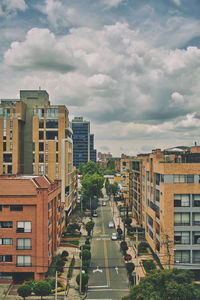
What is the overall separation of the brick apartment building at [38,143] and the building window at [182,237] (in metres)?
38.8

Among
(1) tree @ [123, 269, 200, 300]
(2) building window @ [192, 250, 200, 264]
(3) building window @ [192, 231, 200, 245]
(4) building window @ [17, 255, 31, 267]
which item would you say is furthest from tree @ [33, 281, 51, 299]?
(3) building window @ [192, 231, 200, 245]

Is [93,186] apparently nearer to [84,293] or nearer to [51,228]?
[51,228]

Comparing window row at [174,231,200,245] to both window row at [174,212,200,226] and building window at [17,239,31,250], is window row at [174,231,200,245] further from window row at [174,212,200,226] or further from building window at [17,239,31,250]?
building window at [17,239,31,250]

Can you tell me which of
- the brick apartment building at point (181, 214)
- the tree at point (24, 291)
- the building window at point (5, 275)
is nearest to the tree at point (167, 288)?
the brick apartment building at point (181, 214)

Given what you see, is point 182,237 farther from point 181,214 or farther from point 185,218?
point 181,214

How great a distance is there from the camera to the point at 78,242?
65688 mm

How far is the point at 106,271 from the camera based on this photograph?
49312mm

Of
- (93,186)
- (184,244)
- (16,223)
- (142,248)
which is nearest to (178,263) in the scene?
(184,244)

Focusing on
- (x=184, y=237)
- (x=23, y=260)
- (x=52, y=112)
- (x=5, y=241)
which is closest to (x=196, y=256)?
(x=184, y=237)

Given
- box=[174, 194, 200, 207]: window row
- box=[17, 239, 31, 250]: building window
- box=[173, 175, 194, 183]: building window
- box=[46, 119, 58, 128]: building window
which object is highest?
box=[46, 119, 58, 128]: building window

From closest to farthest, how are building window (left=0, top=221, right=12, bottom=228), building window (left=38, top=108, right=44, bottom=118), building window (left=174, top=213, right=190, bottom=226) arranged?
building window (left=0, top=221, right=12, bottom=228) < building window (left=174, top=213, right=190, bottom=226) < building window (left=38, top=108, right=44, bottom=118)

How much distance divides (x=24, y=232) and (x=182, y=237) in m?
26.3

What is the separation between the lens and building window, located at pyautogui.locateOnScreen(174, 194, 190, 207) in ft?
148

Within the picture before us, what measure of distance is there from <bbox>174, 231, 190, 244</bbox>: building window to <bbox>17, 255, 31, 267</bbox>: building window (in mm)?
24476
